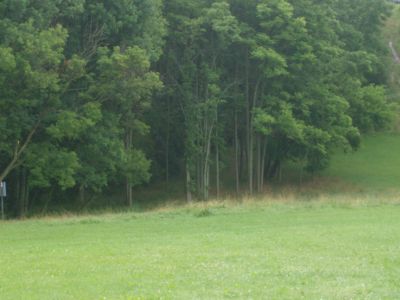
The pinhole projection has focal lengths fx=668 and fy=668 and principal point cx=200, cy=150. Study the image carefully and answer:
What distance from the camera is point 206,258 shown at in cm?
1496

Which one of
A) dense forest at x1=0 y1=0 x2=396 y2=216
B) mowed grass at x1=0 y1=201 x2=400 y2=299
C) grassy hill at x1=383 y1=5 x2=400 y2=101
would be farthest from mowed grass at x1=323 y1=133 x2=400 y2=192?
mowed grass at x1=0 y1=201 x2=400 y2=299

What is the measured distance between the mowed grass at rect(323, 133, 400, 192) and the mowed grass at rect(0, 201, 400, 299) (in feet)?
91.1

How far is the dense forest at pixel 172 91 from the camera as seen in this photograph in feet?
117

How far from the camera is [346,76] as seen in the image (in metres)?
54.1

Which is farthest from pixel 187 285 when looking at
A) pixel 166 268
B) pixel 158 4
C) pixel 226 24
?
pixel 226 24

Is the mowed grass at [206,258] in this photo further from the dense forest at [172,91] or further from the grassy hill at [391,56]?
the grassy hill at [391,56]

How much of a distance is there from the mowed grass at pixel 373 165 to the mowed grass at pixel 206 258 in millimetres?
27779

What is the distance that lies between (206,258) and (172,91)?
3186cm

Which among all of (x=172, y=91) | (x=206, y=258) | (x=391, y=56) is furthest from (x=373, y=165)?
(x=206, y=258)

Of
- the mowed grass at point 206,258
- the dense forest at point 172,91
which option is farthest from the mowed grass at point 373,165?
the mowed grass at point 206,258

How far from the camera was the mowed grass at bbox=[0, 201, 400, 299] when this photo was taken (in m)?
10.9

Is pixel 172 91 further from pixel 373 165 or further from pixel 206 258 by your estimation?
pixel 206 258

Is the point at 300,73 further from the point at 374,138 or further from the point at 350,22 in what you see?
the point at 374,138

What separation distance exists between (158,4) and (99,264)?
1171 inches
